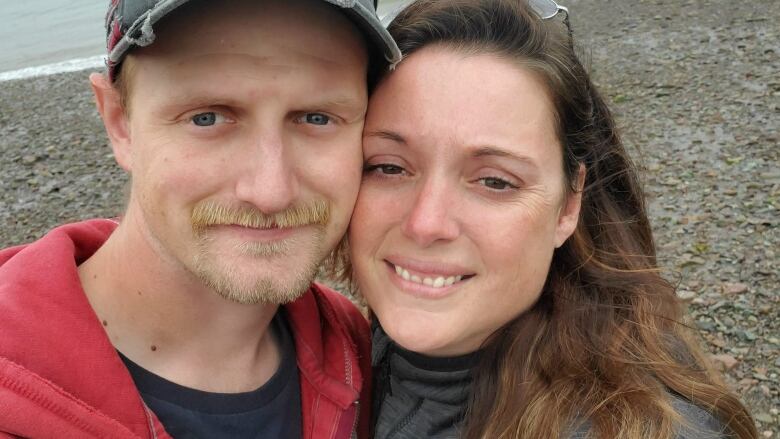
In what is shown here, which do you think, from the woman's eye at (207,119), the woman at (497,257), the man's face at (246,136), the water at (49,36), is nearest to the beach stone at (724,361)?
the woman at (497,257)

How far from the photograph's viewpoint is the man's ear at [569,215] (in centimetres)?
280

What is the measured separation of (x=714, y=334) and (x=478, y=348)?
3927 millimetres

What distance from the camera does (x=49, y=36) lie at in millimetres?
21797

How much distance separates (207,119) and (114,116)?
50 centimetres

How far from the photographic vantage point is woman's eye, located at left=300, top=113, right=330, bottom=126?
2.36 m

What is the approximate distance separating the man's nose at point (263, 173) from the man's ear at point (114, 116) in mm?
503

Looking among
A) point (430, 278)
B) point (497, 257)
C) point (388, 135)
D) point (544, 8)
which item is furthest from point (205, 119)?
point (544, 8)

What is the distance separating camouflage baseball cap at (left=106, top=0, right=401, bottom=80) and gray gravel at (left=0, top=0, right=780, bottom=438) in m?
2.92

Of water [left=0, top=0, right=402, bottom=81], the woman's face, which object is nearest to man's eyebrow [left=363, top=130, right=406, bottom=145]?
the woman's face

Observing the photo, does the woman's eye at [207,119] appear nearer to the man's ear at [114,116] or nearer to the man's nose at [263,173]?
the man's nose at [263,173]

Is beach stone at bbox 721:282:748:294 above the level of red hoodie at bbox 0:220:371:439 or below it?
below

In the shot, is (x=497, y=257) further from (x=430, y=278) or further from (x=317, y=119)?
(x=317, y=119)

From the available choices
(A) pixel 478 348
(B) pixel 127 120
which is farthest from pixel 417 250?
(B) pixel 127 120

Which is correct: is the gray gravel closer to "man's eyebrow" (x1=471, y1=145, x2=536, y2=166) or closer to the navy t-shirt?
"man's eyebrow" (x1=471, y1=145, x2=536, y2=166)
